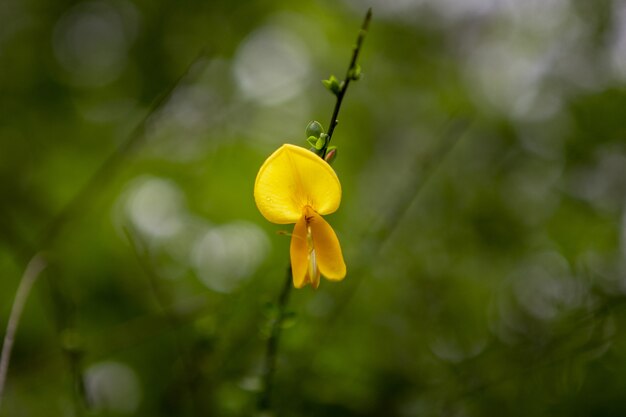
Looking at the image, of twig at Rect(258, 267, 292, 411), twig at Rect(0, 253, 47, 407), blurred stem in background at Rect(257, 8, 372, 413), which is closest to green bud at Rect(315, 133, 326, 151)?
blurred stem in background at Rect(257, 8, 372, 413)

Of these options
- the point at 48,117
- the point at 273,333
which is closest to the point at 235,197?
the point at 48,117

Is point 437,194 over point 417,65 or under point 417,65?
under

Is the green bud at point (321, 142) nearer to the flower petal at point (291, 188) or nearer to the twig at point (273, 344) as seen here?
the flower petal at point (291, 188)

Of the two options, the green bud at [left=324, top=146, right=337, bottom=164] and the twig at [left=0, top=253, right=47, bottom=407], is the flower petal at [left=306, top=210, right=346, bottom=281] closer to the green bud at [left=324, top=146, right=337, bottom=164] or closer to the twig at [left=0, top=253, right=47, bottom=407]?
the green bud at [left=324, top=146, right=337, bottom=164]

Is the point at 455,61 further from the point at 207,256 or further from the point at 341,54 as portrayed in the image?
the point at 207,256

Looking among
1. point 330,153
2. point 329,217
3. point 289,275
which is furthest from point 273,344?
point 329,217

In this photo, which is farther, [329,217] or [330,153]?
[329,217]

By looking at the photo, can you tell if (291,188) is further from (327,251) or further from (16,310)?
(16,310)
